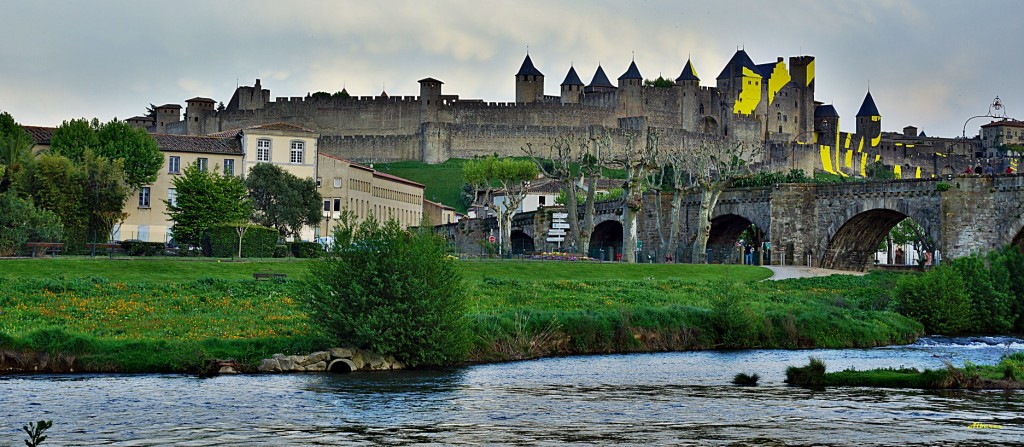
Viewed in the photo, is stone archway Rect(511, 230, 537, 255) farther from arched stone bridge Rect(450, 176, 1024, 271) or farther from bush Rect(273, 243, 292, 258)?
bush Rect(273, 243, 292, 258)

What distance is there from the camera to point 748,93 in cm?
16250

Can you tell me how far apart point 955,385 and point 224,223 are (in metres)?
37.5

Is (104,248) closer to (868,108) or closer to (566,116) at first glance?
(566,116)

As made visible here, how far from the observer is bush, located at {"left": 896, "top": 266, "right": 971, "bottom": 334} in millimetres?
42531

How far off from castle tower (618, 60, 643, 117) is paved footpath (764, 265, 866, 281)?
9326cm

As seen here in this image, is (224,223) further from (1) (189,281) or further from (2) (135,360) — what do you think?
(2) (135,360)

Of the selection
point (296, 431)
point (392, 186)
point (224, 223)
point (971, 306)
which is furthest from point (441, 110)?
point (296, 431)

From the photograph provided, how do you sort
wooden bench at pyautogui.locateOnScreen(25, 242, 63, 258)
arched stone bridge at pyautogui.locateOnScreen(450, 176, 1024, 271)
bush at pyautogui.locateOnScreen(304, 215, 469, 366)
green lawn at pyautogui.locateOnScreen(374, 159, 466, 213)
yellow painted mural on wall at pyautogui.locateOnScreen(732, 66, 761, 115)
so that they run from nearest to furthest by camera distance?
1. bush at pyautogui.locateOnScreen(304, 215, 469, 366)
2. wooden bench at pyautogui.locateOnScreen(25, 242, 63, 258)
3. arched stone bridge at pyautogui.locateOnScreen(450, 176, 1024, 271)
4. green lawn at pyautogui.locateOnScreen(374, 159, 466, 213)
5. yellow painted mural on wall at pyautogui.locateOnScreen(732, 66, 761, 115)

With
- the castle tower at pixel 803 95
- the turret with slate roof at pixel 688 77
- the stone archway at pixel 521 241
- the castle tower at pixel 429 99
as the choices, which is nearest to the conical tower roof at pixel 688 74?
the turret with slate roof at pixel 688 77

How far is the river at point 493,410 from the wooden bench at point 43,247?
20249 mm

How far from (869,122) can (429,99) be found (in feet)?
199

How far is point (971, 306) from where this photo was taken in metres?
43.2

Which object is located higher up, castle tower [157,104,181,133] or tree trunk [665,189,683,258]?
castle tower [157,104,181,133]

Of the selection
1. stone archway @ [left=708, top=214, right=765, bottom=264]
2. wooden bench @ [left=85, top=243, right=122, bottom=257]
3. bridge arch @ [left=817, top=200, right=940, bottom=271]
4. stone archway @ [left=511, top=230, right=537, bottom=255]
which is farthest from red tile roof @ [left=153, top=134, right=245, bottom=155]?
bridge arch @ [left=817, top=200, right=940, bottom=271]
